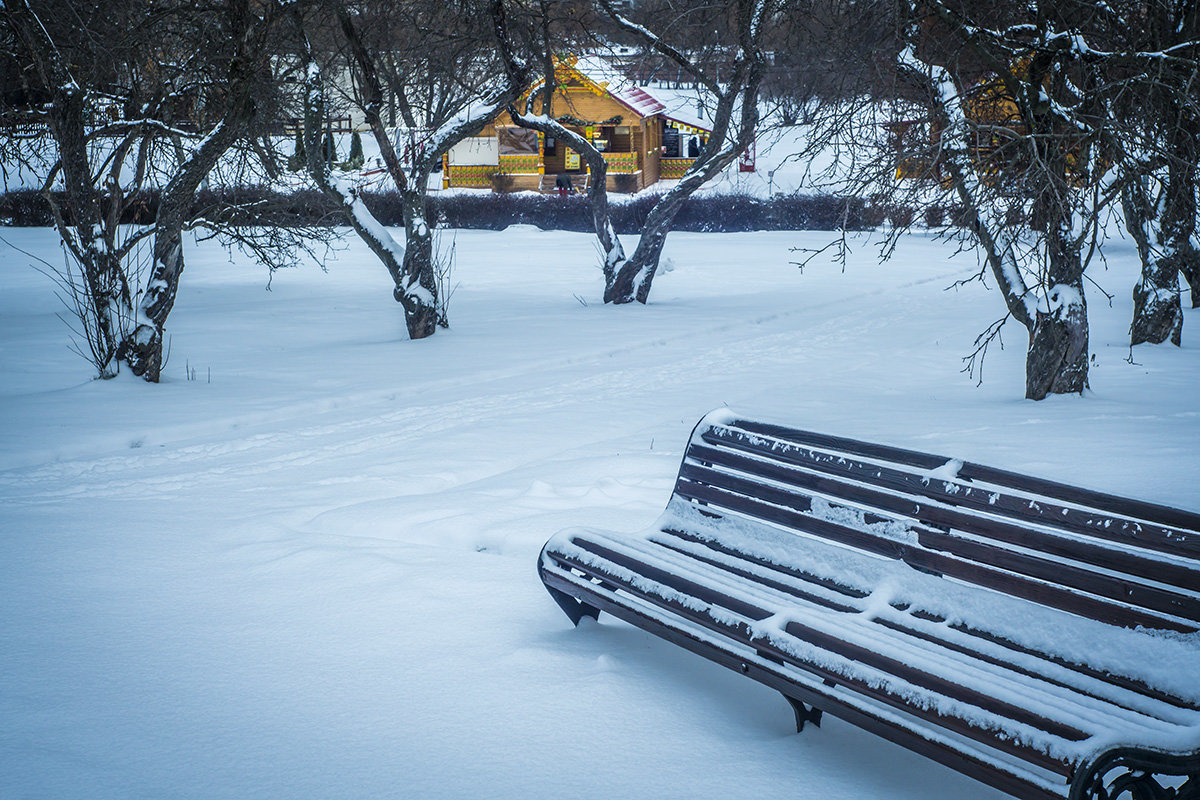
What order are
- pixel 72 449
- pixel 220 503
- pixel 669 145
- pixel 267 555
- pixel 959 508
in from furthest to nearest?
pixel 669 145, pixel 72 449, pixel 220 503, pixel 267 555, pixel 959 508

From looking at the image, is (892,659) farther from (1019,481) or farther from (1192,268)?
(1192,268)

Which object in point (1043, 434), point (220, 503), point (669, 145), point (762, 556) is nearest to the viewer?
point (762, 556)

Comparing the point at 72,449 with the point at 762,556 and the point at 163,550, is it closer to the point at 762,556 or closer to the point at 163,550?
the point at 163,550

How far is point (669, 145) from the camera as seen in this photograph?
4469cm

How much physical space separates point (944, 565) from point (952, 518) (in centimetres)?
16

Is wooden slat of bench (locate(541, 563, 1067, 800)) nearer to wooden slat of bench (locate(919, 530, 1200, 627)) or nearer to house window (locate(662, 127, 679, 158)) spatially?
wooden slat of bench (locate(919, 530, 1200, 627))

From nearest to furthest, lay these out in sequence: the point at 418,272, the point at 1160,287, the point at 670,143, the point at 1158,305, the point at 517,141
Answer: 1. the point at 1158,305
2. the point at 1160,287
3. the point at 418,272
4. the point at 517,141
5. the point at 670,143

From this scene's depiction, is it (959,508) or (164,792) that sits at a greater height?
(959,508)

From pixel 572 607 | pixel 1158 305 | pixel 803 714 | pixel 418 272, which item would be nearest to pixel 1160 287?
pixel 1158 305

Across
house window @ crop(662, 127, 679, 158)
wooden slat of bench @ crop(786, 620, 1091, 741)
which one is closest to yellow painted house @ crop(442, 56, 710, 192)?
house window @ crop(662, 127, 679, 158)

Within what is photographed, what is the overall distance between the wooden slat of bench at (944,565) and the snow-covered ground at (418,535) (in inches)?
23.9

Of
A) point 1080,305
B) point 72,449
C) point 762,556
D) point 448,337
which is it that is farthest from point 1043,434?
point 448,337

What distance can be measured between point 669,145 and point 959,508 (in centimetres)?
4344

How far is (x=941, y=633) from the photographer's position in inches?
117
